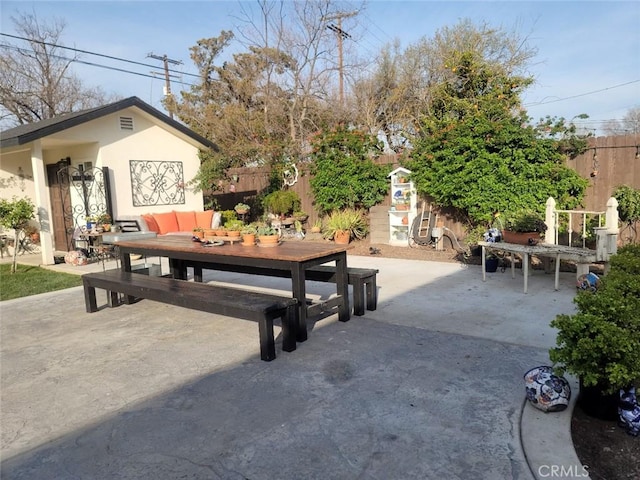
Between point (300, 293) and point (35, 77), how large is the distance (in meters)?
20.8

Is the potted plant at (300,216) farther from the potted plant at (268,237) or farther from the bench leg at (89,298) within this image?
the potted plant at (268,237)

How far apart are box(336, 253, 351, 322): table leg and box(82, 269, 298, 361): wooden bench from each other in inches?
27.6

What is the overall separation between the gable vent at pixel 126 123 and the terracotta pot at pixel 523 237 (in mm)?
7683

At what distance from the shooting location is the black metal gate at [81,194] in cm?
894

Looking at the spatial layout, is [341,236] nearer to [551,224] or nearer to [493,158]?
[493,158]

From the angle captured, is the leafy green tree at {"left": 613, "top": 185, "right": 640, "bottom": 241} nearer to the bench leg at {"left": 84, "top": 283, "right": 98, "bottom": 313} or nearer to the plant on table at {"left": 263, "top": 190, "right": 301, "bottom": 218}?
the plant on table at {"left": 263, "top": 190, "right": 301, "bottom": 218}

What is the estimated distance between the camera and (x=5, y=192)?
10.3 meters

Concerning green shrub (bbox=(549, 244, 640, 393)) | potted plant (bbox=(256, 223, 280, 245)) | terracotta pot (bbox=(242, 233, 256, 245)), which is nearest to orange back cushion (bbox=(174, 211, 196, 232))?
terracotta pot (bbox=(242, 233, 256, 245))

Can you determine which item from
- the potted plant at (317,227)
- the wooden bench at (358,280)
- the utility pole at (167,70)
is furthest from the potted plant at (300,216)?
the utility pole at (167,70)

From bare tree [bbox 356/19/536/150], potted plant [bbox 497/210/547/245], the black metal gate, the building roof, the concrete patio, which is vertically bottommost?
the concrete patio

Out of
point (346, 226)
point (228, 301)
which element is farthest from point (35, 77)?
point (228, 301)

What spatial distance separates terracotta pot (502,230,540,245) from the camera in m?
5.91

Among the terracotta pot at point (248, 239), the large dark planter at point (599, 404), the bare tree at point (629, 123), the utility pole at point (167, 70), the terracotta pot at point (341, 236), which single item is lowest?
the large dark planter at point (599, 404)

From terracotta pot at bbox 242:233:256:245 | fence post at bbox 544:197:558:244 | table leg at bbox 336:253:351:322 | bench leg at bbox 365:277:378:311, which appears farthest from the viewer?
fence post at bbox 544:197:558:244
